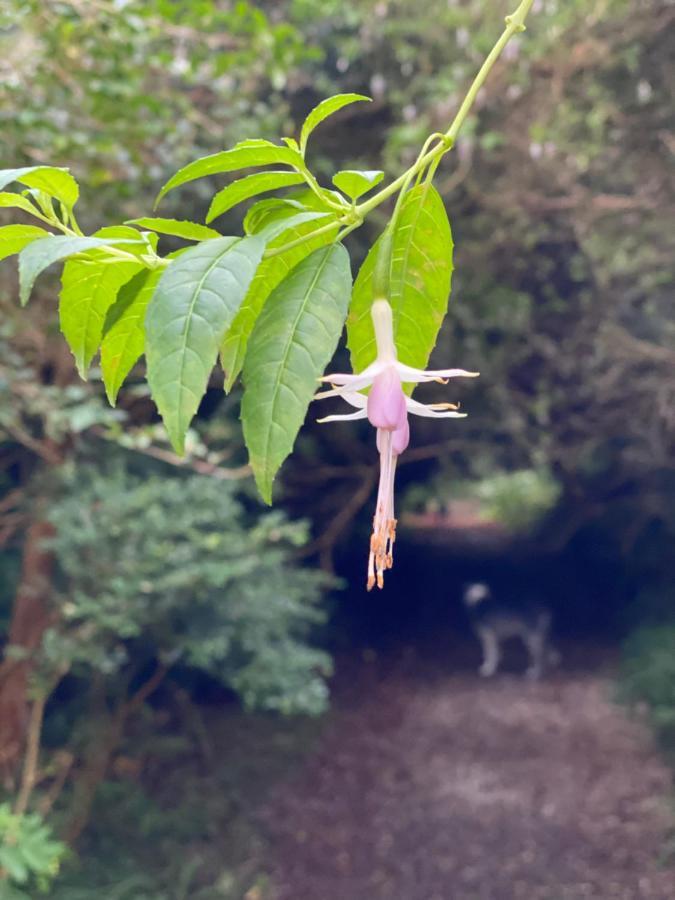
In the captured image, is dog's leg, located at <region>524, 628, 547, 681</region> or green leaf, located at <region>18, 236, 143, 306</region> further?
dog's leg, located at <region>524, 628, 547, 681</region>

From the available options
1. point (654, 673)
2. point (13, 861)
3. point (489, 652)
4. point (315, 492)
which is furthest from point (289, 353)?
point (489, 652)

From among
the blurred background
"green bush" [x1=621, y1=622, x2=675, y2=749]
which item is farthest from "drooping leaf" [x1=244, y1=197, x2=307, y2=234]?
"green bush" [x1=621, y1=622, x2=675, y2=749]

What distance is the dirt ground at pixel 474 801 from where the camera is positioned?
3477 millimetres

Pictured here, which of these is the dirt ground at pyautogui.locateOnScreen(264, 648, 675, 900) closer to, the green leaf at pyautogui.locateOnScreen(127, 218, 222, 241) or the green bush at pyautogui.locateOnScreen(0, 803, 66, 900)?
the green bush at pyautogui.locateOnScreen(0, 803, 66, 900)

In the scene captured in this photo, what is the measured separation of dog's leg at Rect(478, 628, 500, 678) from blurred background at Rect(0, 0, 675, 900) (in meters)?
0.38

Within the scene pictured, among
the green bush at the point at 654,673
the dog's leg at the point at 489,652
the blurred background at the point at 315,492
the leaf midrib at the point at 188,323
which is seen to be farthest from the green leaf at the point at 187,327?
the dog's leg at the point at 489,652

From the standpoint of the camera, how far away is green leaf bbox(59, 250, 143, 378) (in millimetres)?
419

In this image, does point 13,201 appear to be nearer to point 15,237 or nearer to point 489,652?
point 15,237

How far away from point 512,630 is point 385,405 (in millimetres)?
5655

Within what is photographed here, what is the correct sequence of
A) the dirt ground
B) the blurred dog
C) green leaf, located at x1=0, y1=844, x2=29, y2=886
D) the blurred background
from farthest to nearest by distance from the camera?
the blurred dog → the dirt ground → the blurred background → green leaf, located at x1=0, y1=844, x2=29, y2=886

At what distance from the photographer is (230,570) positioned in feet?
9.27

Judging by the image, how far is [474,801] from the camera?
13.1 feet

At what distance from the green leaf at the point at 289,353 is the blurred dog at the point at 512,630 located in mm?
5300

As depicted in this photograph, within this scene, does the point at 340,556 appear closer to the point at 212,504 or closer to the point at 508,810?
the point at 508,810
